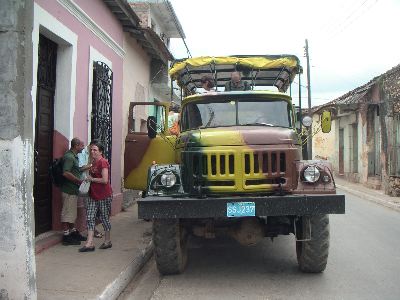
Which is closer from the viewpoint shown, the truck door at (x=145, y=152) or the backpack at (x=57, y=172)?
the backpack at (x=57, y=172)

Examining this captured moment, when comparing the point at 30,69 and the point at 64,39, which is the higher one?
the point at 64,39

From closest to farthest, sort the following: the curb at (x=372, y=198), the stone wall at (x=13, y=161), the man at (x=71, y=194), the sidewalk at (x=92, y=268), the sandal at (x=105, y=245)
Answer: the stone wall at (x=13, y=161)
the sidewalk at (x=92, y=268)
the sandal at (x=105, y=245)
the man at (x=71, y=194)
the curb at (x=372, y=198)

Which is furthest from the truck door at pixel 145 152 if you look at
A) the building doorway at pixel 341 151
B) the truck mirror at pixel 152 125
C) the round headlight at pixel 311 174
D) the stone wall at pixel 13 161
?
the building doorway at pixel 341 151

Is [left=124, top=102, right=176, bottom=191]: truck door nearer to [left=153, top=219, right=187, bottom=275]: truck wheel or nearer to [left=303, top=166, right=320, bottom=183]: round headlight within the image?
[left=153, top=219, right=187, bottom=275]: truck wheel

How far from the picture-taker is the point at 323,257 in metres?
5.82

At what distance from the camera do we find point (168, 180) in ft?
19.1

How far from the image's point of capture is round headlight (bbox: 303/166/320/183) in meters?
5.71

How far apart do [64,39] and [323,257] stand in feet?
16.8

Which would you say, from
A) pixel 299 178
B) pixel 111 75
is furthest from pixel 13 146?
pixel 111 75

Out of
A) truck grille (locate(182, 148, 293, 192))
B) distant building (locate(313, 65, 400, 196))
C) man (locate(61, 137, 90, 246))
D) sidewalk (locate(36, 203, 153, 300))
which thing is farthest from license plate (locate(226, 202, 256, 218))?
distant building (locate(313, 65, 400, 196))

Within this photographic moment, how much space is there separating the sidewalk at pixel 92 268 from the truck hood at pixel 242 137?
1.83 m

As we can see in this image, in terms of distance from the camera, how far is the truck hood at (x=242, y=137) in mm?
5684

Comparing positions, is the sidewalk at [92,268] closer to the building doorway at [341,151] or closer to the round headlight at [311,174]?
the round headlight at [311,174]

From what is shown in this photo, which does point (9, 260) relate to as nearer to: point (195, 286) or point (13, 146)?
point (13, 146)
